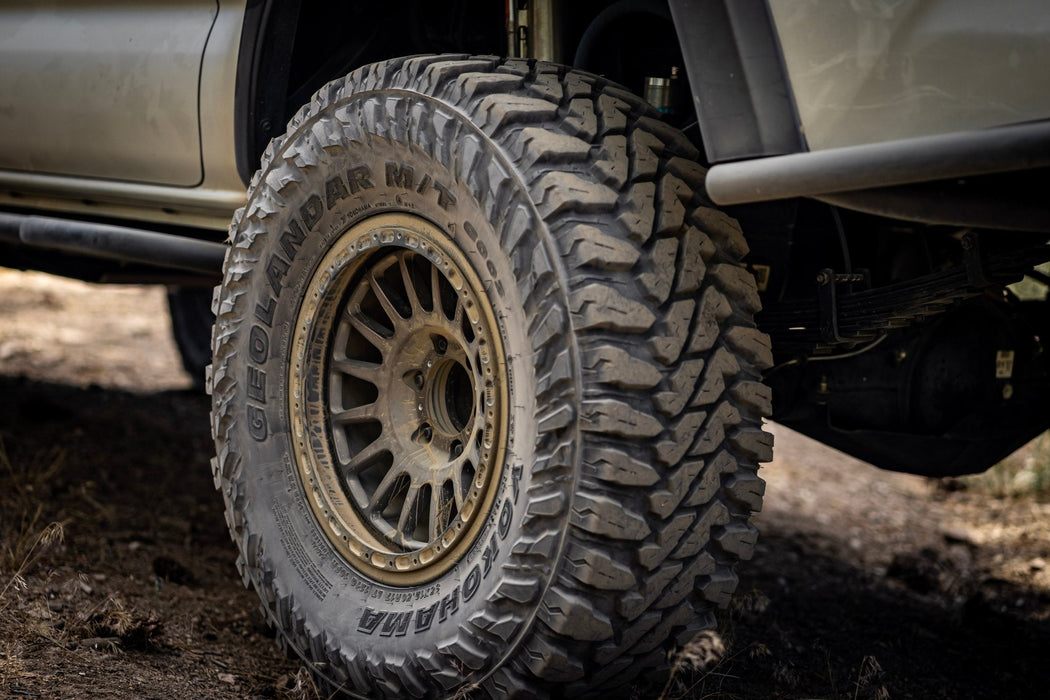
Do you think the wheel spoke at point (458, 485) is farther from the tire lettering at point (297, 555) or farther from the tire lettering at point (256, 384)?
the tire lettering at point (256, 384)

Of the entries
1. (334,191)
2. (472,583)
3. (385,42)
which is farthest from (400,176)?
(385,42)

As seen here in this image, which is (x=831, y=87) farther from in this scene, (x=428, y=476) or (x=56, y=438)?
(x=56, y=438)

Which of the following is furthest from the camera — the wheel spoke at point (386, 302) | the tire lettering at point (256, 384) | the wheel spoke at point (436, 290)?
the tire lettering at point (256, 384)

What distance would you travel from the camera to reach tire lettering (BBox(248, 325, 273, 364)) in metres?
2.39

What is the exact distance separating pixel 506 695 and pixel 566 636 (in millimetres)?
180

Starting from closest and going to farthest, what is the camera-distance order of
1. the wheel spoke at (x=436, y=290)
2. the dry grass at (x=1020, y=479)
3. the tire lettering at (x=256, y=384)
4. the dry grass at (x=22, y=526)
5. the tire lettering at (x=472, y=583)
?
the tire lettering at (x=472, y=583), the wheel spoke at (x=436, y=290), the tire lettering at (x=256, y=384), the dry grass at (x=22, y=526), the dry grass at (x=1020, y=479)

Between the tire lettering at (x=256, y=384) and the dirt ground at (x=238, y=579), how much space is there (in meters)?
0.56

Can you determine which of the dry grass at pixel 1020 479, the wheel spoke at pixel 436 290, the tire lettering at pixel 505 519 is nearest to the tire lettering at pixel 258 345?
the wheel spoke at pixel 436 290

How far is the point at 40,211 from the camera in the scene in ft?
11.5

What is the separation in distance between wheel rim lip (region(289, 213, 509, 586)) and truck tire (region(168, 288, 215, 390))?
3270 mm

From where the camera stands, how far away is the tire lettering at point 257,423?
240cm

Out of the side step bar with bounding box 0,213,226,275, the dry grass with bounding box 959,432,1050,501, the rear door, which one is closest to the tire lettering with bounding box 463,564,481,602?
the side step bar with bounding box 0,213,226,275

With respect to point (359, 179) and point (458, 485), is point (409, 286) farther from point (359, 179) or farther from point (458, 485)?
point (458, 485)

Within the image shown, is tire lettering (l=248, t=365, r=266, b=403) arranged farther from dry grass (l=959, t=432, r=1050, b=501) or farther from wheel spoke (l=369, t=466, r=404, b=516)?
dry grass (l=959, t=432, r=1050, b=501)
